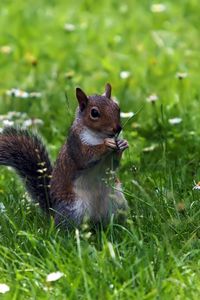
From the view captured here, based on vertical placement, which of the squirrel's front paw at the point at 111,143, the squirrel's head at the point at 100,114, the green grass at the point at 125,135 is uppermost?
the squirrel's head at the point at 100,114

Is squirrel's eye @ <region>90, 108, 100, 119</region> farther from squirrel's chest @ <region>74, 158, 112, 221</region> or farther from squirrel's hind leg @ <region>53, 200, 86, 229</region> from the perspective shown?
squirrel's hind leg @ <region>53, 200, 86, 229</region>

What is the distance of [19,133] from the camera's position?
4.83 metres

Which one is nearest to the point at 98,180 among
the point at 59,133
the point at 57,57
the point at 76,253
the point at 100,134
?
the point at 100,134

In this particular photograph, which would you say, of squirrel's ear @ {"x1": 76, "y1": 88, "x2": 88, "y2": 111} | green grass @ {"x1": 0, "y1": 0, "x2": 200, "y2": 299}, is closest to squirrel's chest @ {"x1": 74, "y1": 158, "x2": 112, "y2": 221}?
green grass @ {"x1": 0, "y1": 0, "x2": 200, "y2": 299}

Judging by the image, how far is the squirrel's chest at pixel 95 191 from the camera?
4355 millimetres

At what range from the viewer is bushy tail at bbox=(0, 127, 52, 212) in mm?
4730

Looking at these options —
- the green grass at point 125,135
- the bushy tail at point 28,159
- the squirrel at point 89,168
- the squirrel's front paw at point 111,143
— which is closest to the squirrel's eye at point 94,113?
the squirrel at point 89,168

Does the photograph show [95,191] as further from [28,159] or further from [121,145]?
[28,159]

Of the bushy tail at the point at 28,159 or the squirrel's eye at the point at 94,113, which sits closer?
the squirrel's eye at the point at 94,113

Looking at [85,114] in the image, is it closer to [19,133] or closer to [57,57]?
[19,133]

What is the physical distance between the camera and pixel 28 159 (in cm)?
477

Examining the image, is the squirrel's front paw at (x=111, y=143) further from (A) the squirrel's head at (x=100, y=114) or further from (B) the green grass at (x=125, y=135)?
(B) the green grass at (x=125, y=135)

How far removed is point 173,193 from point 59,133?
1595mm

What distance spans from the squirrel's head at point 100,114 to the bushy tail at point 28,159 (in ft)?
1.37
